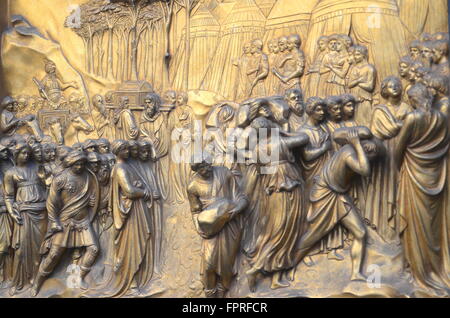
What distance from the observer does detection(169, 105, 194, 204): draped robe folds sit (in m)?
9.56

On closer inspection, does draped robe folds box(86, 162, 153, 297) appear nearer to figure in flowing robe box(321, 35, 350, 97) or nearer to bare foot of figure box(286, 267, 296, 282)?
bare foot of figure box(286, 267, 296, 282)

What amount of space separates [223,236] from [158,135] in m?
1.51

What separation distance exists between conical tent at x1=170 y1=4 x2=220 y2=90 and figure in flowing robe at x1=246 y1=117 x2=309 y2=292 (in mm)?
1349

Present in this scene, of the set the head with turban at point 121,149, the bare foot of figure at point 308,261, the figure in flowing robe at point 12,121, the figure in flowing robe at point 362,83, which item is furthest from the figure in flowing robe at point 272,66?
the figure in flowing robe at point 12,121

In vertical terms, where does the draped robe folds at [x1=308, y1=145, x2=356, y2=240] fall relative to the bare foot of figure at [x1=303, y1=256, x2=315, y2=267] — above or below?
above

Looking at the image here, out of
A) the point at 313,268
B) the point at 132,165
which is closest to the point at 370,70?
the point at 313,268

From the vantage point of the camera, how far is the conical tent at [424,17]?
9.02m

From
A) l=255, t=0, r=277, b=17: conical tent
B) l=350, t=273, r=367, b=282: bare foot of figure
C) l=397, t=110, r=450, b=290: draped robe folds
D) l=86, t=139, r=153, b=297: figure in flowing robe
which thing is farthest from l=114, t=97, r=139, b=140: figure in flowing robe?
l=397, t=110, r=450, b=290: draped robe folds

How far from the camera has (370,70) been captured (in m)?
9.08

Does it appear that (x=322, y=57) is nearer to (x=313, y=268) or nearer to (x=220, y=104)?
(x=220, y=104)

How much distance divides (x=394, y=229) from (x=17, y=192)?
4.35 meters

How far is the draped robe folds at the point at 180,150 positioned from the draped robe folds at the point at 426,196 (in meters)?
2.46

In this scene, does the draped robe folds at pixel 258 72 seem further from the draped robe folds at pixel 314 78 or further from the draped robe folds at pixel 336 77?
the draped robe folds at pixel 336 77

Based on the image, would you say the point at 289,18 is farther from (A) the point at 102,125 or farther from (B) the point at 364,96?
(A) the point at 102,125
